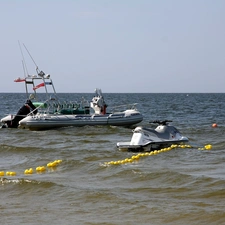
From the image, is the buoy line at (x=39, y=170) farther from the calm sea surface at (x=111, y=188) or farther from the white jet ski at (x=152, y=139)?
the white jet ski at (x=152, y=139)

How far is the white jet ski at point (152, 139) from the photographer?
57.2 ft

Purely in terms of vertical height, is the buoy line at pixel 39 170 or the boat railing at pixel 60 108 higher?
the boat railing at pixel 60 108

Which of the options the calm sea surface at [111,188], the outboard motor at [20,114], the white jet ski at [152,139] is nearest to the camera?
the calm sea surface at [111,188]

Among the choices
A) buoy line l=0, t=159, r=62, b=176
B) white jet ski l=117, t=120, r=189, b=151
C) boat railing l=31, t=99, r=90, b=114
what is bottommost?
buoy line l=0, t=159, r=62, b=176

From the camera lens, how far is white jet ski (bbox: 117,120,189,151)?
17.4 meters

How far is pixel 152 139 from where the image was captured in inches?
696

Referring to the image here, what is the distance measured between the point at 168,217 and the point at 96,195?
2165 millimetres

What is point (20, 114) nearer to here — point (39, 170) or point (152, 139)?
point (152, 139)

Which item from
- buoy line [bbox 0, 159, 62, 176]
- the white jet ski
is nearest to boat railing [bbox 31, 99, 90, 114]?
the white jet ski

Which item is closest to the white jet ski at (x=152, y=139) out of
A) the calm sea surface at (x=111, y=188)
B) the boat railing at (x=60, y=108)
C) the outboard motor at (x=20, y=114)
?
the calm sea surface at (x=111, y=188)

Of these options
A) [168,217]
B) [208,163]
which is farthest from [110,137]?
[168,217]

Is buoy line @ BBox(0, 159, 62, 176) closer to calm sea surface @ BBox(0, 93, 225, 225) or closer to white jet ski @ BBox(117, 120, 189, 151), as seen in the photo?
calm sea surface @ BBox(0, 93, 225, 225)

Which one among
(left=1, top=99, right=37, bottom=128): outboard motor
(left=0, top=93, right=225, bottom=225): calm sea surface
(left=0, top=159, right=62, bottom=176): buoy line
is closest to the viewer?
(left=0, top=93, right=225, bottom=225): calm sea surface

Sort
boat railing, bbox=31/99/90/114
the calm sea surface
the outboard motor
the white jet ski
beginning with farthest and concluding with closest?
the outboard motor < boat railing, bbox=31/99/90/114 < the white jet ski < the calm sea surface
